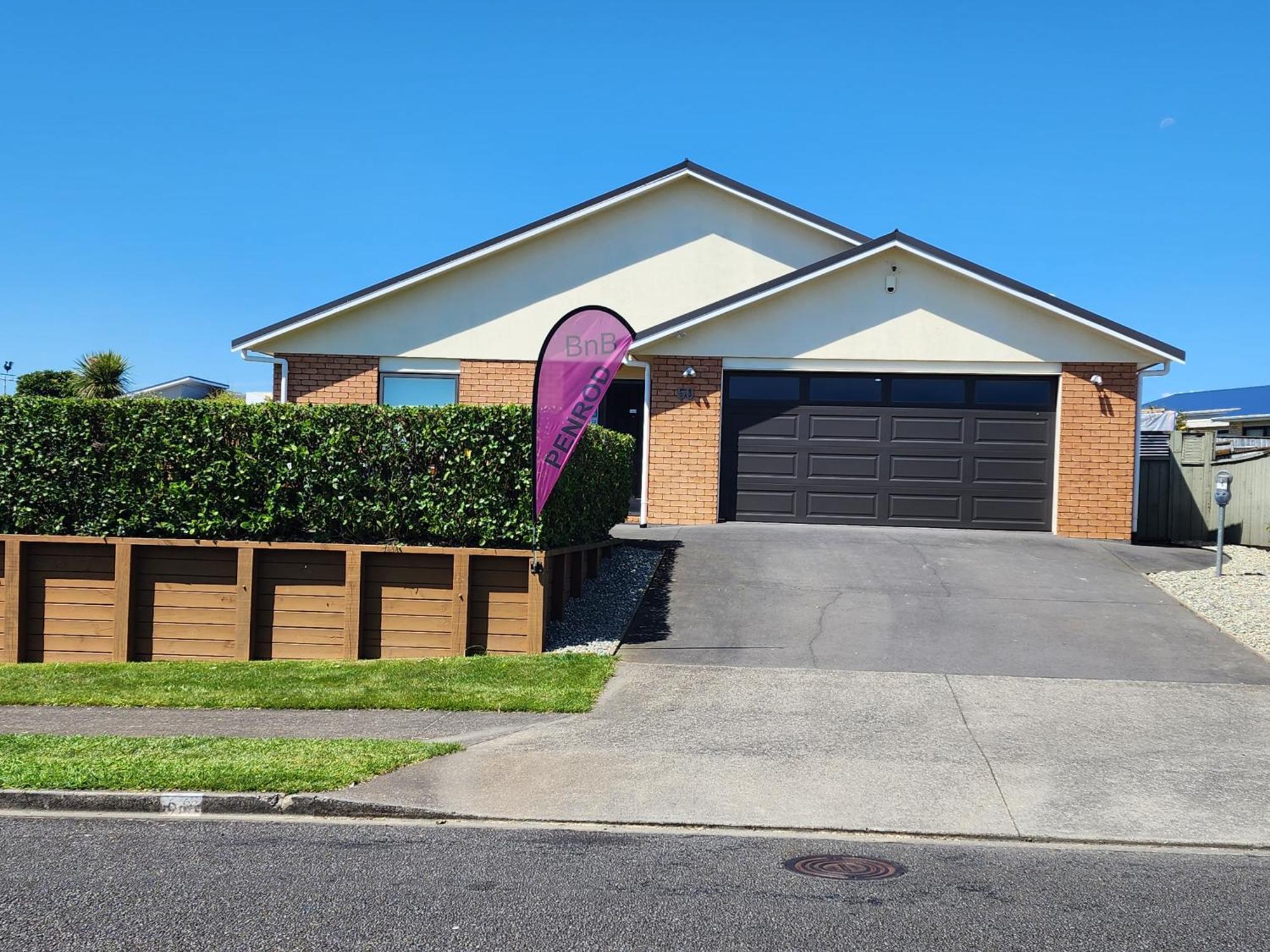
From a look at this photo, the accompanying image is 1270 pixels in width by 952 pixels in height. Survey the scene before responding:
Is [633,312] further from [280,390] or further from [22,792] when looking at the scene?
[22,792]

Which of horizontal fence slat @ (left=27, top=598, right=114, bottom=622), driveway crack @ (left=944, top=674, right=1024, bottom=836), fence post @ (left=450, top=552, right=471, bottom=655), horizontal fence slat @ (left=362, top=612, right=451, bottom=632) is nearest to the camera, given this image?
driveway crack @ (left=944, top=674, right=1024, bottom=836)

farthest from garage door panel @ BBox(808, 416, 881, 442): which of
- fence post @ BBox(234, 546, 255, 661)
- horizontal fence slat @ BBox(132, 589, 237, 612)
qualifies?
horizontal fence slat @ BBox(132, 589, 237, 612)

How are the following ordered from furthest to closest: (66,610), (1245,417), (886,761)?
(1245,417)
(66,610)
(886,761)

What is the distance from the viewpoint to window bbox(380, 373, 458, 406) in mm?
18516

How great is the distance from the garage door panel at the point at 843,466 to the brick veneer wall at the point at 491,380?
5.02 m

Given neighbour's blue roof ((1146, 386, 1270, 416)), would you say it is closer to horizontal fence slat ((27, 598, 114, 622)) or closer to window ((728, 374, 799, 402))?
window ((728, 374, 799, 402))

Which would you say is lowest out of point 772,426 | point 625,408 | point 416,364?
point 772,426

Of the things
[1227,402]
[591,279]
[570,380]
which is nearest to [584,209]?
[591,279]

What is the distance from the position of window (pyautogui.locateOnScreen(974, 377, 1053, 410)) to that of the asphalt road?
12.0 meters

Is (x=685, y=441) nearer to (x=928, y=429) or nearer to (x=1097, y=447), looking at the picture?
(x=928, y=429)

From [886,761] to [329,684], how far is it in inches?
190

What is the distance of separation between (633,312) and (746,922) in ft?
50.4

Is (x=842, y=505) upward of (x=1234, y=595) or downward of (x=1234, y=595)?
upward

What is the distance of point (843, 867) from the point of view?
5215 millimetres
